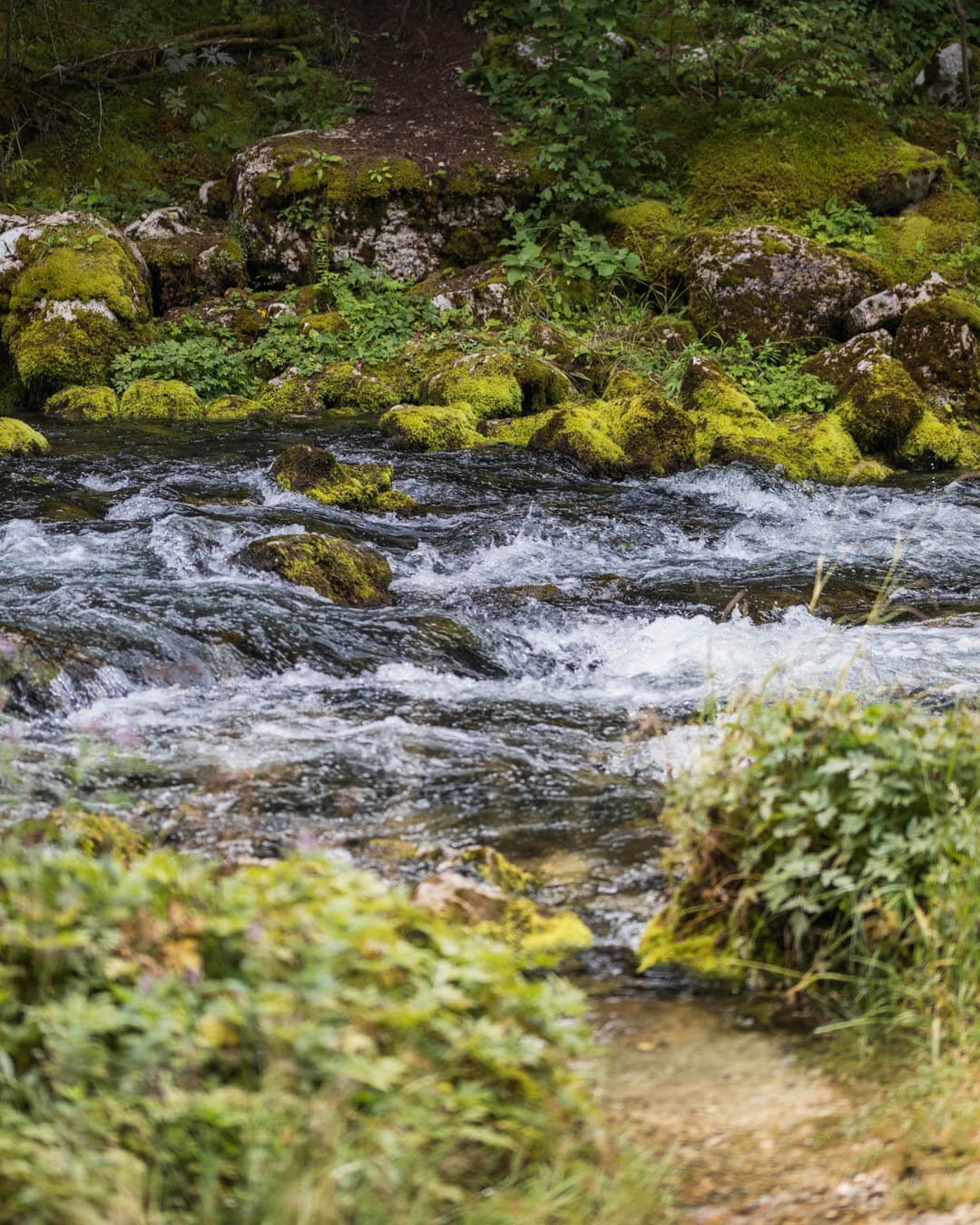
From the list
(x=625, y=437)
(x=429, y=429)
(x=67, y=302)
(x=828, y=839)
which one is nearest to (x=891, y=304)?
(x=625, y=437)

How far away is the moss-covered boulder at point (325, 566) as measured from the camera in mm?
6266

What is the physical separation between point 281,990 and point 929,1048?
1555 millimetres

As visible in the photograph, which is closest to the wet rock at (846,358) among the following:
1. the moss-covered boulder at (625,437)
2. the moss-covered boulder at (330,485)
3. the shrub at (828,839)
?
the moss-covered boulder at (625,437)

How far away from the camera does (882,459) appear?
1059cm

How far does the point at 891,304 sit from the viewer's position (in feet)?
39.7

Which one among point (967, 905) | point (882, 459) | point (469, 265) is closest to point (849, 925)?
point (967, 905)

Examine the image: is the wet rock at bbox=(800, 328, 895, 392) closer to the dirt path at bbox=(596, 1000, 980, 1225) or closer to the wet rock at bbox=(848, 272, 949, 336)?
the wet rock at bbox=(848, 272, 949, 336)

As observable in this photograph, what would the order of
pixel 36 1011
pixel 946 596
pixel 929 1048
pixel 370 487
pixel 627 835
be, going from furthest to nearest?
pixel 370 487, pixel 946 596, pixel 627 835, pixel 929 1048, pixel 36 1011

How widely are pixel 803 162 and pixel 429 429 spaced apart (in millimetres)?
8151

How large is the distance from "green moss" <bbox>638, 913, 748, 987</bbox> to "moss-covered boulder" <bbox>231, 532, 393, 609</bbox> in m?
3.66

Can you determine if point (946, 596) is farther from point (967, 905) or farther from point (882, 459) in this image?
point (967, 905)

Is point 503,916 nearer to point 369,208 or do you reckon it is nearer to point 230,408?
point 230,408

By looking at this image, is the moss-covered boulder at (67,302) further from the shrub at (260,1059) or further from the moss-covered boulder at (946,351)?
the shrub at (260,1059)

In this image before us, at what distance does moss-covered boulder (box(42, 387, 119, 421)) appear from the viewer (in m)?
11.2
